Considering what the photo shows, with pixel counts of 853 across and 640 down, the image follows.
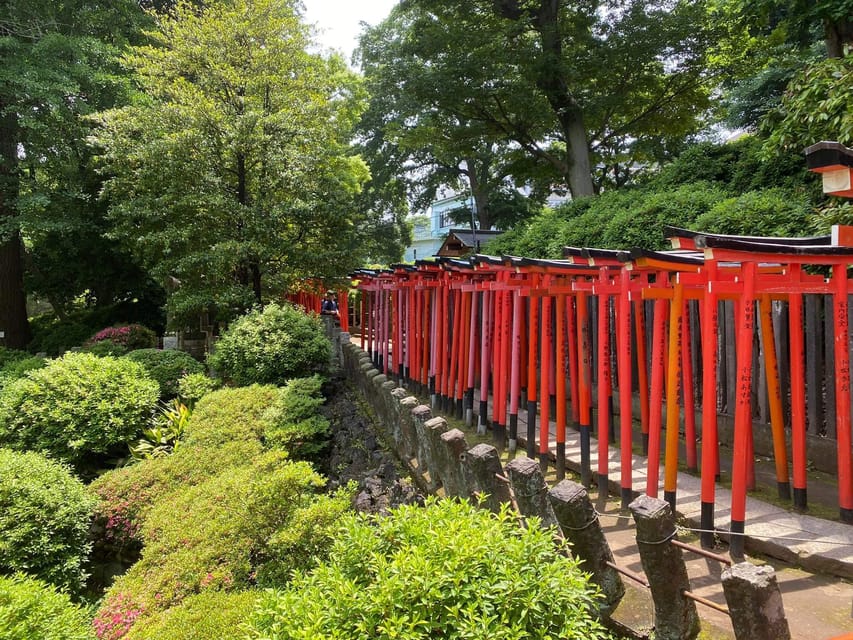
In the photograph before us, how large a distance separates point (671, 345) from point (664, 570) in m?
2.12

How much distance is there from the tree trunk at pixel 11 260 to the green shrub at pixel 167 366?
25.8 feet

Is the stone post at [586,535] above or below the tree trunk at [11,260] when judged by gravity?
below

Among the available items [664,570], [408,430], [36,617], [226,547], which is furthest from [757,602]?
[36,617]

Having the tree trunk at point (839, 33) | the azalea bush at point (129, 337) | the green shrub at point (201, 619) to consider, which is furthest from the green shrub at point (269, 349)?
the tree trunk at point (839, 33)

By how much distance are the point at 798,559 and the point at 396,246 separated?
85.5 feet

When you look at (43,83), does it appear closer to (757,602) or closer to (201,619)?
(201,619)

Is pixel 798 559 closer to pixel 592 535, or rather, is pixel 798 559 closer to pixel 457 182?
pixel 592 535

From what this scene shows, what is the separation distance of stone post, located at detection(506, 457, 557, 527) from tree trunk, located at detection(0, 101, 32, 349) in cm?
1763

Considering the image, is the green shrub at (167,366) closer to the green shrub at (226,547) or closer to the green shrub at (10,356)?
the green shrub at (10,356)

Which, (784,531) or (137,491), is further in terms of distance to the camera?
(137,491)

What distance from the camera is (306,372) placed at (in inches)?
403

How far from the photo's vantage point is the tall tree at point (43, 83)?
1359cm

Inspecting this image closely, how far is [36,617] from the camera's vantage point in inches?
150

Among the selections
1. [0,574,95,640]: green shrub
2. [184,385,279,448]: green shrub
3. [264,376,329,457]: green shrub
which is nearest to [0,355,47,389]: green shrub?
[184,385,279,448]: green shrub
